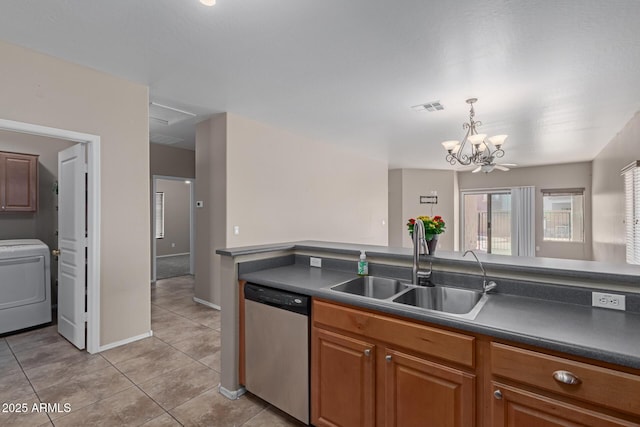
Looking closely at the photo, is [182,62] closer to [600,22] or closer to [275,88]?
[275,88]

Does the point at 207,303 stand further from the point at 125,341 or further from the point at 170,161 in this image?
the point at 170,161

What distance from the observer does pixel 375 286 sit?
2.19 meters

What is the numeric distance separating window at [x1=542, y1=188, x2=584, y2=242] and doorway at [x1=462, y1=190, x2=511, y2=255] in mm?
857

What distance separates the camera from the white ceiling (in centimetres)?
198

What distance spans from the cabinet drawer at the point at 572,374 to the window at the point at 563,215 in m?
8.59

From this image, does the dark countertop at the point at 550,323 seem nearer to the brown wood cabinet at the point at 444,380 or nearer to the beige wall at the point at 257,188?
the brown wood cabinet at the point at 444,380

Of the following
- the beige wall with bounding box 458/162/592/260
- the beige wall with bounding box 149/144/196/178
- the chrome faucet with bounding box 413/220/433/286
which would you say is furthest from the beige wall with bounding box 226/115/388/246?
the beige wall with bounding box 458/162/592/260

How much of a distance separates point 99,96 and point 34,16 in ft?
2.91

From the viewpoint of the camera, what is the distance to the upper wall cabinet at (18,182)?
372 cm

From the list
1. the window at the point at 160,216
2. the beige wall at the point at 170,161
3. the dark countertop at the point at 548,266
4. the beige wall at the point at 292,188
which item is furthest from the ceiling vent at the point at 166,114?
the window at the point at 160,216

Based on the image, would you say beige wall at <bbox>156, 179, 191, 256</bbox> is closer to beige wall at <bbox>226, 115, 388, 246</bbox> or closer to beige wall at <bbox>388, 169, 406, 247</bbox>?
beige wall at <bbox>226, 115, 388, 246</bbox>

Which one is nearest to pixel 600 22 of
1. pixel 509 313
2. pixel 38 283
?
pixel 509 313

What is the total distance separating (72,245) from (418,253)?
3.32m

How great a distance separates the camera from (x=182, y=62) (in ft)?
8.87
